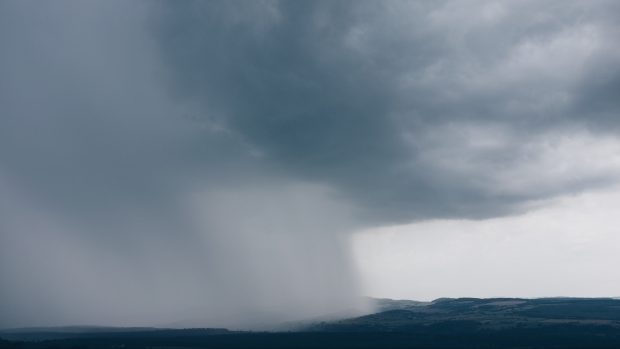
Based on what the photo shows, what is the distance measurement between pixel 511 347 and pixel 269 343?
68.6 meters

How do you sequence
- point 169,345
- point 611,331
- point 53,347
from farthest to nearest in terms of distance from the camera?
point 611,331 → point 169,345 → point 53,347

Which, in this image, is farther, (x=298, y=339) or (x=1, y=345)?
(x=298, y=339)

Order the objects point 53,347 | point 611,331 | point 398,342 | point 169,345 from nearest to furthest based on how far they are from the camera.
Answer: point 53,347 < point 169,345 < point 398,342 < point 611,331

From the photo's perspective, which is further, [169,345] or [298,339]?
[298,339]

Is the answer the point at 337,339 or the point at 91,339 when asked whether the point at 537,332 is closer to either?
the point at 337,339

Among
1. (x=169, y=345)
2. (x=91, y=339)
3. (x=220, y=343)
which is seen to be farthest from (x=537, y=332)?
(x=91, y=339)

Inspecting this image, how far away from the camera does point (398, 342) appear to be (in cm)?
17150

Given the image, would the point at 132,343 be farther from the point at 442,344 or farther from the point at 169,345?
the point at 442,344

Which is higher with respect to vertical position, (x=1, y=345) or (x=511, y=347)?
(x=1, y=345)

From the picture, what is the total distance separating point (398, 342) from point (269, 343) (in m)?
39.3

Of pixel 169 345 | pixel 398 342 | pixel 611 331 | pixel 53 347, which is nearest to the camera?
pixel 53 347

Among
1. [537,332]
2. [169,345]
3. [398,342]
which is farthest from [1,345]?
[537,332]

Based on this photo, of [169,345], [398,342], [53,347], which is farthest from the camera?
[398,342]

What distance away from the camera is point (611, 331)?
627ft
